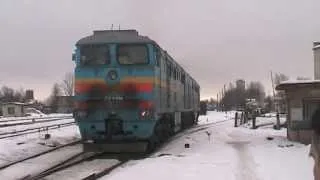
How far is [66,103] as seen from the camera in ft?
425

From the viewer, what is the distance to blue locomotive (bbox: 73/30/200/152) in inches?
744

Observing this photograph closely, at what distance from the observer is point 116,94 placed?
18953mm

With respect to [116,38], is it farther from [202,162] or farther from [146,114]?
[202,162]

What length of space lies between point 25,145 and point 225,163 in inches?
421

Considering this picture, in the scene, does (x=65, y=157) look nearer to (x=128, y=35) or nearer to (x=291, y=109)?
(x=128, y=35)

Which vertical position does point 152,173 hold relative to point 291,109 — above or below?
below

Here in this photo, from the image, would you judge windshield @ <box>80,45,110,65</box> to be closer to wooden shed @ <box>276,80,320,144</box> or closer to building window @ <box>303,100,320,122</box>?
wooden shed @ <box>276,80,320,144</box>

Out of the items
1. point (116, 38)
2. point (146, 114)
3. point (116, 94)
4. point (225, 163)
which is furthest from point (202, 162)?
point (116, 38)

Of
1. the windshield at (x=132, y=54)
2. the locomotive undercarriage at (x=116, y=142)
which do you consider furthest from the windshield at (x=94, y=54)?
the locomotive undercarriage at (x=116, y=142)

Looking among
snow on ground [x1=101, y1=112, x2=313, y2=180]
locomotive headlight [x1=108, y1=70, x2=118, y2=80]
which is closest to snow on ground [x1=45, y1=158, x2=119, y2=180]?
snow on ground [x1=101, y1=112, x2=313, y2=180]

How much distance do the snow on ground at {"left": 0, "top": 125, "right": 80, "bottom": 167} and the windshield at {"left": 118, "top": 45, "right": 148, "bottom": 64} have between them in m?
4.96

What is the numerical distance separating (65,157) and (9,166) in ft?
9.25

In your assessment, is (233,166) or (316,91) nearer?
(233,166)

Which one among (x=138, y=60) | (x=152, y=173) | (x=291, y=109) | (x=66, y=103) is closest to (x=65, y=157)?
(x=138, y=60)
